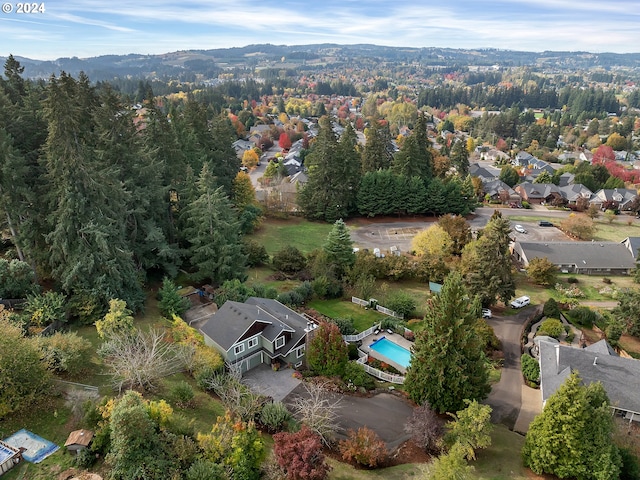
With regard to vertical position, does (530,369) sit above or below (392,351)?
above

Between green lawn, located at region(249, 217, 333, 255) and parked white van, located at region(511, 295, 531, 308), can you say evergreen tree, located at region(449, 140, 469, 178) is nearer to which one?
green lawn, located at region(249, 217, 333, 255)

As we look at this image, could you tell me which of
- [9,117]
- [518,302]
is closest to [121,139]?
[9,117]

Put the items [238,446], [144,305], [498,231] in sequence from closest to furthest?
[238,446]
[144,305]
[498,231]

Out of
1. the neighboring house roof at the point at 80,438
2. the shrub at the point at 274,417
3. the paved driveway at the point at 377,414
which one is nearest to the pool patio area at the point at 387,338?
the paved driveway at the point at 377,414

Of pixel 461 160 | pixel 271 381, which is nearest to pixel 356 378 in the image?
pixel 271 381

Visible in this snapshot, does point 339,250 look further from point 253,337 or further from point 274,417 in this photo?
point 274,417

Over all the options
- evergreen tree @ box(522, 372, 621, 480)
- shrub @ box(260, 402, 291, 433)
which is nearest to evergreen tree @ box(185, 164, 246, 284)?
shrub @ box(260, 402, 291, 433)

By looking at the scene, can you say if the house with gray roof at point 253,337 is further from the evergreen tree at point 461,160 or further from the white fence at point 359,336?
the evergreen tree at point 461,160

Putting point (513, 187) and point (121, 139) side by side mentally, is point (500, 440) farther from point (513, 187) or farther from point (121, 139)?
point (513, 187)
